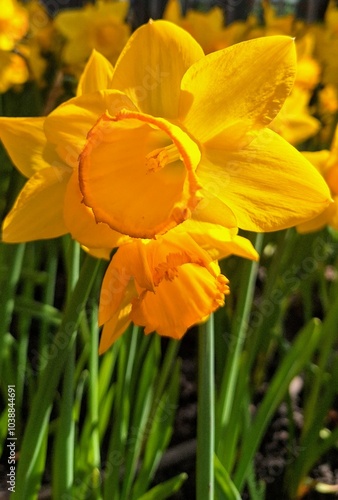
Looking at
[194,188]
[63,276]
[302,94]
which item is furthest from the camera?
[63,276]

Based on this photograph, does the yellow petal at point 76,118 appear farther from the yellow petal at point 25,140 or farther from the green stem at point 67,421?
the green stem at point 67,421

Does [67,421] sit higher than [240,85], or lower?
lower

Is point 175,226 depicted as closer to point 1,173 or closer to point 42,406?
point 42,406

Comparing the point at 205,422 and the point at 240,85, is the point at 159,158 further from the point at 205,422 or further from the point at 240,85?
the point at 205,422

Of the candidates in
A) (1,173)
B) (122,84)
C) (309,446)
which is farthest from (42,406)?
(1,173)

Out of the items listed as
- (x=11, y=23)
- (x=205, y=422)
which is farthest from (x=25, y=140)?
(x=11, y=23)

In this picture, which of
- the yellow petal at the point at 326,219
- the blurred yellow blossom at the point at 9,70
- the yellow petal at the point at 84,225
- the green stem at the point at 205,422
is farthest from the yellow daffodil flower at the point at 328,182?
the blurred yellow blossom at the point at 9,70

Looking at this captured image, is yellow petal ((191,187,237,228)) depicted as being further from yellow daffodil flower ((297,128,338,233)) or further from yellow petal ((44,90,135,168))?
yellow daffodil flower ((297,128,338,233))
